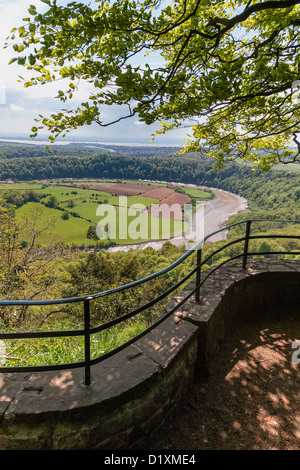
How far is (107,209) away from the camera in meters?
64.6

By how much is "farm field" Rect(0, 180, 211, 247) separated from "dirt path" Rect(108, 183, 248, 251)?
2958 millimetres

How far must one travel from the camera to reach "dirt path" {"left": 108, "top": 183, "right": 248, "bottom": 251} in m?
54.9

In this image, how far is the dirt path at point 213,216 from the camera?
54938 millimetres

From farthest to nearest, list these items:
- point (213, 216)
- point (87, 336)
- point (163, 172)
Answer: point (163, 172) → point (213, 216) → point (87, 336)

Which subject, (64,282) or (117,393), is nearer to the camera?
(117,393)

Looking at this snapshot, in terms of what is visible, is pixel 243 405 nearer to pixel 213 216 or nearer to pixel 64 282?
pixel 64 282

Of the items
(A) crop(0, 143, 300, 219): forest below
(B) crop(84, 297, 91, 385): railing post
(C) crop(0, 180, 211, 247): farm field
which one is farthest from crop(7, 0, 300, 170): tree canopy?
(A) crop(0, 143, 300, 219): forest below

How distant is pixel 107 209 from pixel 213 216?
2816cm

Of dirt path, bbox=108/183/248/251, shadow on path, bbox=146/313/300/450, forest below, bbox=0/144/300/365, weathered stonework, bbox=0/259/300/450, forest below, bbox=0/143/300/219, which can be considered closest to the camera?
weathered stonework, bbox=0/259/300/450

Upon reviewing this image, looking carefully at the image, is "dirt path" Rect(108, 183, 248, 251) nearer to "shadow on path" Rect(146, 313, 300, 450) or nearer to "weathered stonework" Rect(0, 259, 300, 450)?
"shadow on path" Rect(146, 313, 300, 450)

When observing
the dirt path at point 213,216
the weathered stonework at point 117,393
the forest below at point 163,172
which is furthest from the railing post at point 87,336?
the forest below at point 163,172

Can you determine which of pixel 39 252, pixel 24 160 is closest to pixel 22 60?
pixel 39 252

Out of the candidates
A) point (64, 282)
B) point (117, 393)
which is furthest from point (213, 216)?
point (117, 393)
